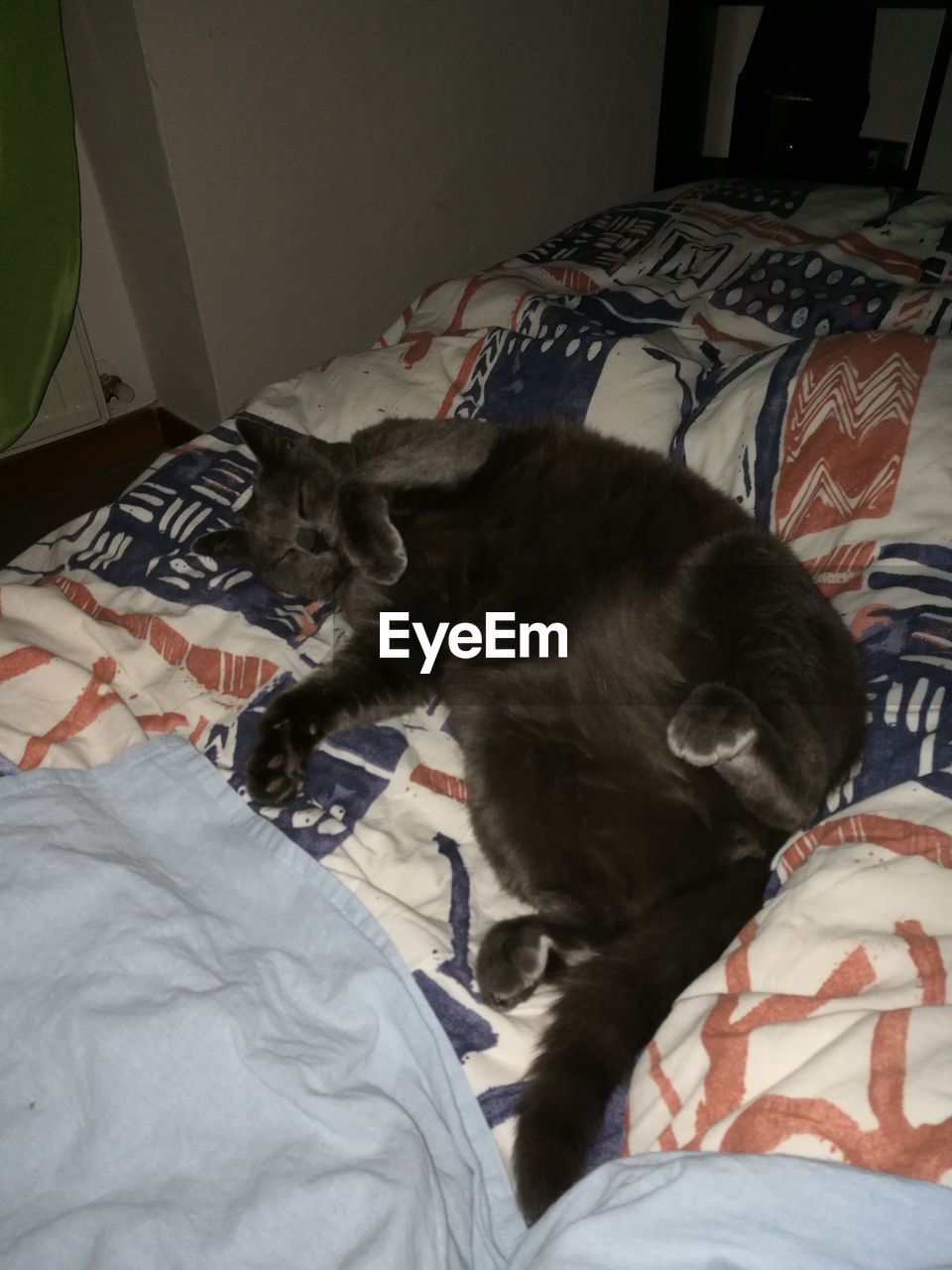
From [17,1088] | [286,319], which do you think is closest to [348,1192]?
[17,1088]

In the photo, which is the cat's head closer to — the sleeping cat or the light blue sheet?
the sleeping cat

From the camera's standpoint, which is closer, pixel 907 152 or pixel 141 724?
pixel 141 724

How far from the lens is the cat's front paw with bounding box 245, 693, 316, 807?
3.44ft

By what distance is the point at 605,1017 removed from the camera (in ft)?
2.58

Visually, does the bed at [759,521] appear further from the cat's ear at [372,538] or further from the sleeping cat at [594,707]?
the cat's ear at [372,538]

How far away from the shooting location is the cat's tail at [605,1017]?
2.34 ft

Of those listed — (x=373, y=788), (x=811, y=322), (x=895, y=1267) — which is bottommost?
(x=373, y=788)

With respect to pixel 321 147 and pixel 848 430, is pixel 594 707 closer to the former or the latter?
pixel 848 430

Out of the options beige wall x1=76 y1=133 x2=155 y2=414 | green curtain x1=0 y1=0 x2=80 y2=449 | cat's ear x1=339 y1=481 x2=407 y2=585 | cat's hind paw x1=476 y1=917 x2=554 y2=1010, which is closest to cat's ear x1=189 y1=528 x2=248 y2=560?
cat's ear x1=339 y1=481 x2=407 y2=585

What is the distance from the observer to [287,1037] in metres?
0.80

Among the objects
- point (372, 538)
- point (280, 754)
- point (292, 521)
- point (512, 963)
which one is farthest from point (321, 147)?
point (512, 963)

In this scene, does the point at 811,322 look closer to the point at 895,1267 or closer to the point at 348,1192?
the point at 895,1267

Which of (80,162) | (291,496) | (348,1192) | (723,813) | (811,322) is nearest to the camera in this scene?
(348,1192)

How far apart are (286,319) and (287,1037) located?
78.5 inches
